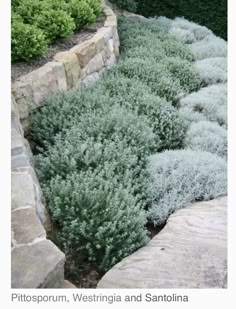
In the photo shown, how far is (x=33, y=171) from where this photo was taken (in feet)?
10.6

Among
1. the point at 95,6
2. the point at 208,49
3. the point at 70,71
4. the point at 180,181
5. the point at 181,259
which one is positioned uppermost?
the point at 95,6

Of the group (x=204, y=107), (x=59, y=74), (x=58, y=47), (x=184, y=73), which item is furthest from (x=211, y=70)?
(x=59, y=74)

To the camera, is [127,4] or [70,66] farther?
[127,4]

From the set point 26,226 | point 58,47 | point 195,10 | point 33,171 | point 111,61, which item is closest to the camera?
point 26,226

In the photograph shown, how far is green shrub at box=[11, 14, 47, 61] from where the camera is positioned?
4.28 m

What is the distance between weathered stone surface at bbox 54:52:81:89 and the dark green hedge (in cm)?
364

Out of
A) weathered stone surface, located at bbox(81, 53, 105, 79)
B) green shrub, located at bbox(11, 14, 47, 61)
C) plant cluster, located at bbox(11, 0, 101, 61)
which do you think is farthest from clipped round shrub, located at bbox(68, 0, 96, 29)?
green shrub, located at bbox(11, 14, 47, 61)

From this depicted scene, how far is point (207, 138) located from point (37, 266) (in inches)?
95.0

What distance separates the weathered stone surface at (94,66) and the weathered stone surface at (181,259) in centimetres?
220

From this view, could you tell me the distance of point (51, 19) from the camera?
15.7ft

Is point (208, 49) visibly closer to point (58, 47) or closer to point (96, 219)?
point (58, 47)

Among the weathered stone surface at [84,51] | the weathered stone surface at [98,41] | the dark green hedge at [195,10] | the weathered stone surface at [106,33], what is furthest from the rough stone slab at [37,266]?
the dark green hedge at [195,10]

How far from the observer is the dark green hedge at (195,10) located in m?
7.61

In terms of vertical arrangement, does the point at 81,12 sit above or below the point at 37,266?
above
